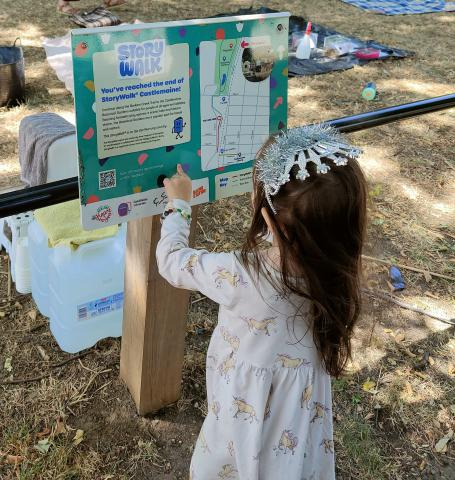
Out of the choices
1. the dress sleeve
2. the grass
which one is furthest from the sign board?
the grass

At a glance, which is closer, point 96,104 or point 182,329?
point 96,104

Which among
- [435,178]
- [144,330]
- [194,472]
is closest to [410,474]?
[194,472]

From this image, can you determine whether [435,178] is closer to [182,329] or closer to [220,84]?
[182,329]

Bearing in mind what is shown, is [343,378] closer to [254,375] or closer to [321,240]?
[254,375]

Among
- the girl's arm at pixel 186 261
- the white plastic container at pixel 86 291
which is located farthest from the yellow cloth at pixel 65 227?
the girl's arm at pixel 186 261

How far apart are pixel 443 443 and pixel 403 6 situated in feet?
25.3

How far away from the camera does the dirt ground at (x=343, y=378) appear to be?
2.02 metres

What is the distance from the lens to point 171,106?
4.37 ft

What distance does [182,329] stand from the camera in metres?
1.95

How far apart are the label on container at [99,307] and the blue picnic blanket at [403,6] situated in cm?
702

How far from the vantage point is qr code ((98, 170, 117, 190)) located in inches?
51.6

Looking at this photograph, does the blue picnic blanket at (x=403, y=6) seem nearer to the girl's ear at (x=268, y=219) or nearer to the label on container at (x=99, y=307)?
the label on container at (x=99, y=307)

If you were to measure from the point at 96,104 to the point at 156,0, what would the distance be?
710 centimetres

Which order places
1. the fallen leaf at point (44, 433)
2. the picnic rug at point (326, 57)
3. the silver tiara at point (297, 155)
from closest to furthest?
the silver tiara at point (297, 155) < the fallen leaf at point (44, 433) < the picnic rug at point (326, 57)
